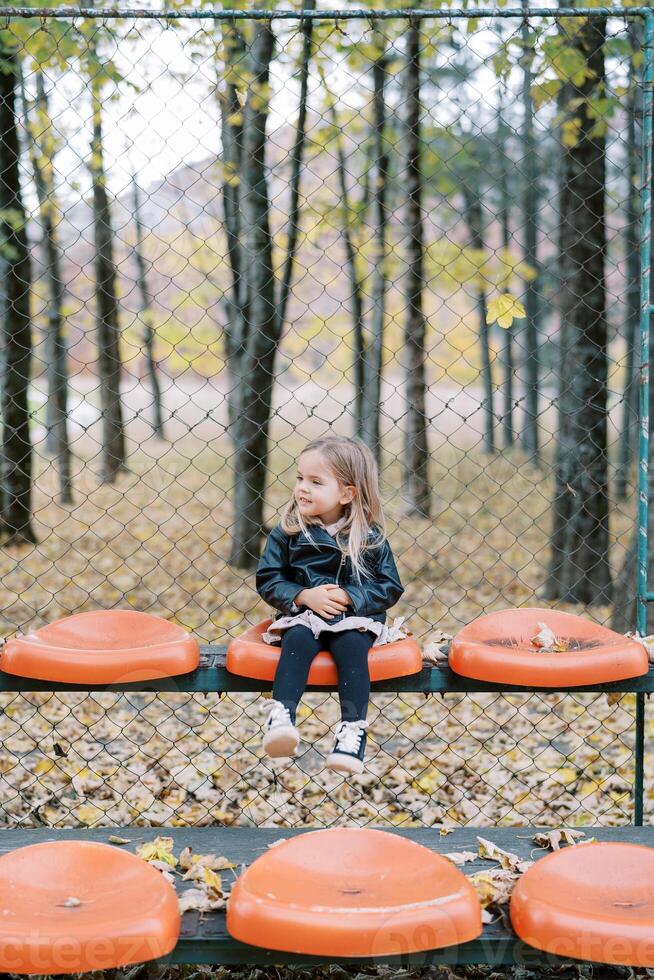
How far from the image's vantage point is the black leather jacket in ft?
9.62

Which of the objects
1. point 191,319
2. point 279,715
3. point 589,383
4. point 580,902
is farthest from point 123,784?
point 191,319

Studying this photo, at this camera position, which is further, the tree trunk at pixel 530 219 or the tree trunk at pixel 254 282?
the tree trunk at pixel 254 282

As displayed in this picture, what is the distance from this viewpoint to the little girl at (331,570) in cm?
271

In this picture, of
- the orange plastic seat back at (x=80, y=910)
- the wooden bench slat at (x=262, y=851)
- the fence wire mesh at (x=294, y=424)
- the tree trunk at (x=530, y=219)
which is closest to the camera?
the orange plastic seat back at (x=80, y=910)

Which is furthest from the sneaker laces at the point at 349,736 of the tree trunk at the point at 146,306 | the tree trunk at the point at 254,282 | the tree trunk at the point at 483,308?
the tree trunk at the point at 254,282

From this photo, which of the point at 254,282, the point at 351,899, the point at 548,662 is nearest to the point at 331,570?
the point at 548,662

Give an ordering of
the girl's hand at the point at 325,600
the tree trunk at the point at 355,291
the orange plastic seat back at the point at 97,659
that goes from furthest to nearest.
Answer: the tree trunk at the point at 355,291
the girl's hand at the point at 325,600
the orange plastic seat back at the point at 97,659

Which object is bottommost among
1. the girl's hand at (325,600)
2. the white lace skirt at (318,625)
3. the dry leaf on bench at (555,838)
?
the dry leaf on bench at (555,838)

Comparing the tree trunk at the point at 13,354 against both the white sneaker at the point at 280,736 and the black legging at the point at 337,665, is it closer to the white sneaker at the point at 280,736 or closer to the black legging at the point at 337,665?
the black legging at the point at 337,665

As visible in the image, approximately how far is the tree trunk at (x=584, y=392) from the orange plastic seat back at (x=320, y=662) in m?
3.59

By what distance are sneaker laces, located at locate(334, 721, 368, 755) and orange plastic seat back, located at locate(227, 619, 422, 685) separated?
0.20 m

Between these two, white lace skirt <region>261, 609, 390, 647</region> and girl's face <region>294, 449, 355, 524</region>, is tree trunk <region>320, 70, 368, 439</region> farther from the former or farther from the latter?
white lace skirt <region>261, 609, 390, 647</region>

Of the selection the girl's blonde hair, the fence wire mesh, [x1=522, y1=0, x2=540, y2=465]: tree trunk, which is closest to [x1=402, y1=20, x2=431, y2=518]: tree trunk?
the fence wire mesh

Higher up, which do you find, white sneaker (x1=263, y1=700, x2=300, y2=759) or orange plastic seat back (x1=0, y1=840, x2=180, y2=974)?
white sneaker (x1=263, y1=700, x2=300, y2=759)
